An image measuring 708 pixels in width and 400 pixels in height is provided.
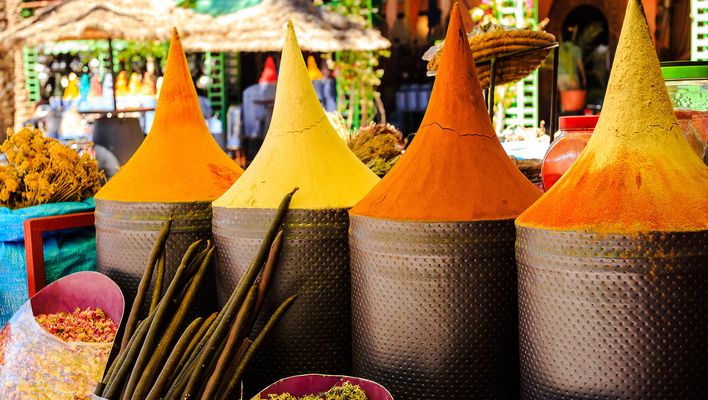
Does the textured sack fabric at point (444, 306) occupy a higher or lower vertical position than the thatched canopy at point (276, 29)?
lower

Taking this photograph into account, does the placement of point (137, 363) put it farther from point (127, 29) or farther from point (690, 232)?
point (127, 29)

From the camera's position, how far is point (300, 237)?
1.40 m

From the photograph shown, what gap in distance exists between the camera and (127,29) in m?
6.12

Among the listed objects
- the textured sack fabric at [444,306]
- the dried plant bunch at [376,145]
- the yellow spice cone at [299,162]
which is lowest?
the textured sack fabric at [444,306]

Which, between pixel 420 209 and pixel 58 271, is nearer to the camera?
pixel 420 209

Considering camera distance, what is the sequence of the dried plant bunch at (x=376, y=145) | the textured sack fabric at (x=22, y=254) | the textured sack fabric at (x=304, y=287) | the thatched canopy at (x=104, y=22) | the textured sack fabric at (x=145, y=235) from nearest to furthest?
the textured sack fabric at (x=304, y=287) < the textured sack fabric at (x=145, y=235) < the textured sack fabric at (x=22, y=254) < the dried plant bunch at (x=376, y=145) < the thatched canopy at (x=104, y=22)

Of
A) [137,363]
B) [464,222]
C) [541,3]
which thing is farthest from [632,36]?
[541,3]

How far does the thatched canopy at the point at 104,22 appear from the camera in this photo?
6.06 metres

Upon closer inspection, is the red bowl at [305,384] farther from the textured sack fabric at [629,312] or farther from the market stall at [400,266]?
the textured sack fabric at [629,312]

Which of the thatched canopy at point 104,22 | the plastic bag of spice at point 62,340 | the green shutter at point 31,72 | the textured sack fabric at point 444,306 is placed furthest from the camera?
the green shutter at point 31,72

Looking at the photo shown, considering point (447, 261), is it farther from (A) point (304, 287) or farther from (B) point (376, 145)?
(B) point (376, 145)

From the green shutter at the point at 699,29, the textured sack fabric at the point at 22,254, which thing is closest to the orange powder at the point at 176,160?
the textured sack fabric at the point at 22,254

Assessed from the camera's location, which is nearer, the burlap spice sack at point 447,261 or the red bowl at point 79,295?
the burlap spice sack at point 447,261

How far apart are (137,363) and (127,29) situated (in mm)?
5270
